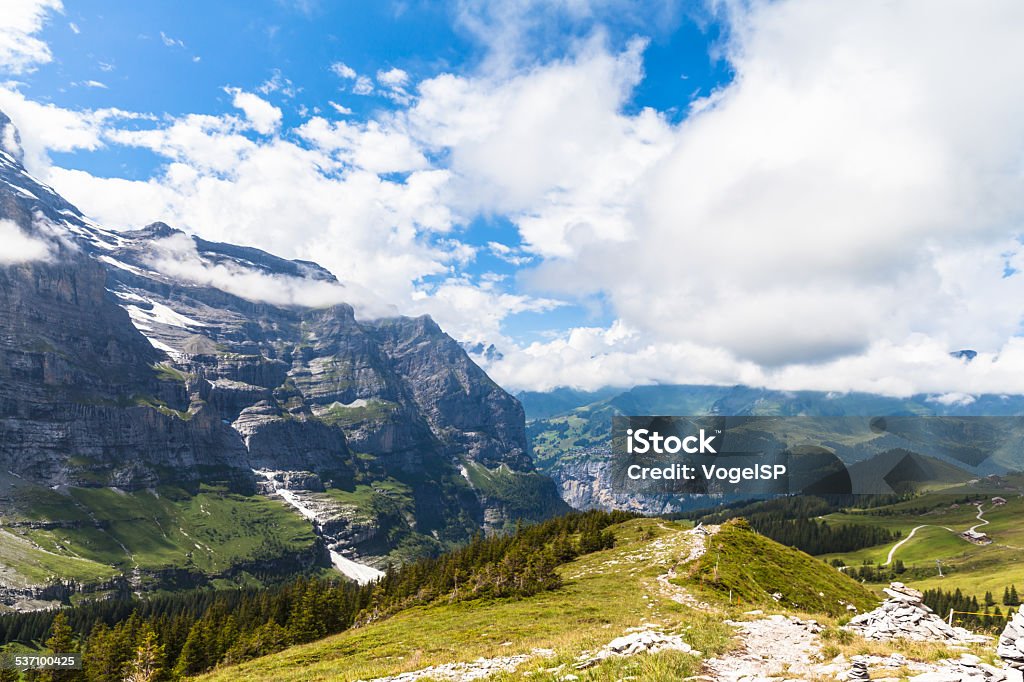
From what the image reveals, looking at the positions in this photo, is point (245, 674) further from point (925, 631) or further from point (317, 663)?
point (925, 631)

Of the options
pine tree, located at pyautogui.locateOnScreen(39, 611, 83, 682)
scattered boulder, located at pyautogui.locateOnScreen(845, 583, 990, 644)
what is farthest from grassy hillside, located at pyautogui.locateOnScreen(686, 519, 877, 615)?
pine tree, located at pyautogui.locateOnScreen(39, 611, 83, 682)

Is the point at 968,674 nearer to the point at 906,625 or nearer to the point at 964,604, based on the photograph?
the point at 906,625

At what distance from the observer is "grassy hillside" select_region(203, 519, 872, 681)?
25891mm

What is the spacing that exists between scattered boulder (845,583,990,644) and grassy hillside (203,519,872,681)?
291 inches

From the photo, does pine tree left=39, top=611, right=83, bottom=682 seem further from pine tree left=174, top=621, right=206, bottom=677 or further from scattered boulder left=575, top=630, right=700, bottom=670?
scattered boulder left=575, top=630, right=700, bottom=670

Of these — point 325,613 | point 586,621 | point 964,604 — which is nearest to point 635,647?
point 586,621

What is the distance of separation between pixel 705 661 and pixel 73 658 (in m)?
93.8

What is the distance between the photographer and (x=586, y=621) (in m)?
42.8

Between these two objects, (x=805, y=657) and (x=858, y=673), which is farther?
(x=805, y=657)

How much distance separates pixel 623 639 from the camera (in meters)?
24.4

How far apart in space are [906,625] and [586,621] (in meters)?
24.1

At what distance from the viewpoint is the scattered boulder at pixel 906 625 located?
82.9 ft

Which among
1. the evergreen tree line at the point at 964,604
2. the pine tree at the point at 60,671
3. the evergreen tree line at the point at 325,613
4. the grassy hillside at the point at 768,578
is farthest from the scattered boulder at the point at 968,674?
the evergreen tree line at the point at 964,604

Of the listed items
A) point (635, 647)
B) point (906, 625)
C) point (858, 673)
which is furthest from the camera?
point (906, 625)
